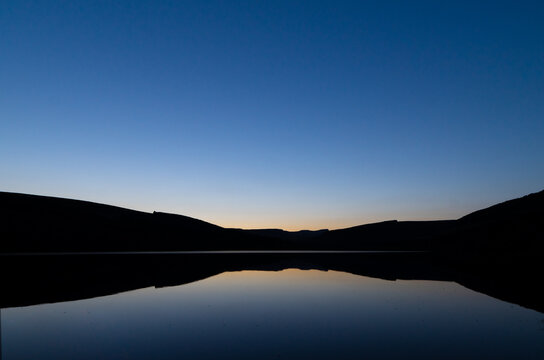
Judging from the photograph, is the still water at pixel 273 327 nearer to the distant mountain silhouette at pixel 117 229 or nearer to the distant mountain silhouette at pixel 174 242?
the distant mountain silhouette at pixel 174 242

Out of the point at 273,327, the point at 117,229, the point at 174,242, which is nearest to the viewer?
the point at 273,327

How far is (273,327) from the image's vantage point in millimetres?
16312

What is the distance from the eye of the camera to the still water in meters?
12.5

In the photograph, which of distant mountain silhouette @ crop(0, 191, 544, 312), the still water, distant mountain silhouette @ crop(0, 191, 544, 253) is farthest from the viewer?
distant mountain silhouette @ crop(0, 191, 544, 253)

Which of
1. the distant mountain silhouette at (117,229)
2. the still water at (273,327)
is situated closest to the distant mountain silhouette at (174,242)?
the distant mountain silhouette at (117,229)

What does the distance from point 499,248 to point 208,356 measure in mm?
125808

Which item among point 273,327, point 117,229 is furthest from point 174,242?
point 273,327

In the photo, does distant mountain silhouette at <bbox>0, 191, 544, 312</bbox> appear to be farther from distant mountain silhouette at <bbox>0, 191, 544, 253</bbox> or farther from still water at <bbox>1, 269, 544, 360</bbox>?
still water at <bbox>1, 269, 544, 360</bbox>

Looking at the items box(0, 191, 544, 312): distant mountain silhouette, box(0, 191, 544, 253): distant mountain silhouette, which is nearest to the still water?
box(0, 191, 544, 312): distant mountain silhouette

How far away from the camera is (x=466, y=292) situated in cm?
2847

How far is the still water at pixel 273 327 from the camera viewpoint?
1248 cm

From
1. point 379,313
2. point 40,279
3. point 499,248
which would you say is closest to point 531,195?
point 499,248

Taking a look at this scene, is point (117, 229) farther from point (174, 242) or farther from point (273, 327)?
point (273, 327)

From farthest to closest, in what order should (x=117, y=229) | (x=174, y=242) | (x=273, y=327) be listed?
1. (x=174, y=242)
2. (x=117, y=229)
3. (x=273, y=327)
